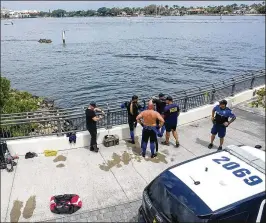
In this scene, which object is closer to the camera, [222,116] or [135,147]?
[222,116]

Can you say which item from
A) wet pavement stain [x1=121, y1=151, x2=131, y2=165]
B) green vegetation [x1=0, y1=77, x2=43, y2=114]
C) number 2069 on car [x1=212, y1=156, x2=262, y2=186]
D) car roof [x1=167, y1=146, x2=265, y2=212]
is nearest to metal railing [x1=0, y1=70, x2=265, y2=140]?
wet pavement stain [x1=121, y1=151, x2=131, y2=165]

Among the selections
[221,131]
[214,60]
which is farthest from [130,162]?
[214,60]

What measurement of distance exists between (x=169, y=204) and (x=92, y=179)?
3.36 meters

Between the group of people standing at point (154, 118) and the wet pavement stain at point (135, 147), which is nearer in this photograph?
the group of people standing at point (154, 118)

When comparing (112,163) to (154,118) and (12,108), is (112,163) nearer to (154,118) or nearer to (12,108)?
(154,118)

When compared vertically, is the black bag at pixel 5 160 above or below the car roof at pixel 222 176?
below

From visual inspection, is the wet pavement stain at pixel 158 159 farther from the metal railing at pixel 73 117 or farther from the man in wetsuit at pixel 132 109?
the metal railing at pixel 73 117

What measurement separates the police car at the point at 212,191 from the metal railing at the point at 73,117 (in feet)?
15.4

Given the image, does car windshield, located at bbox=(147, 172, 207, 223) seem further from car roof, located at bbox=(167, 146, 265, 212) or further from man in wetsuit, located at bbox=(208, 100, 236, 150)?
man in wetsuit, located at bbox=(208, 100, 236, 150)

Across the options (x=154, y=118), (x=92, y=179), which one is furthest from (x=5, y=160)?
(x=154, y=118)

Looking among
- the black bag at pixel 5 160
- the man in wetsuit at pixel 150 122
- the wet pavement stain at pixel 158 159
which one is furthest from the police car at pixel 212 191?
the black bag at pixel 5 160

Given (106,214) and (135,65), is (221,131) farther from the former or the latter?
(135,65)

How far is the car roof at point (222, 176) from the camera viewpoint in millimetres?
4387

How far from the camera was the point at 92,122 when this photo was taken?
8.72 metres
